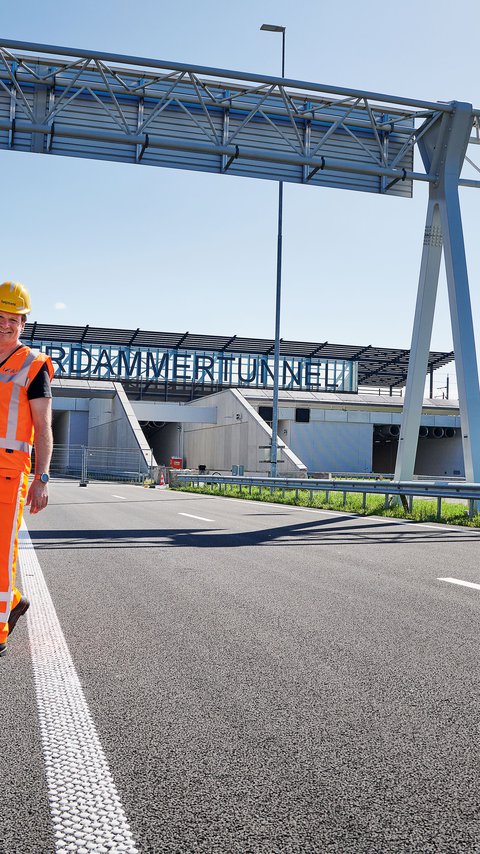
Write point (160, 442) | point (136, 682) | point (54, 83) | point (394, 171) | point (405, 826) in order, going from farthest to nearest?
point (160, 442)
point (394, 171)
point (54, 83)
point (136, 682)
point (405, 826)

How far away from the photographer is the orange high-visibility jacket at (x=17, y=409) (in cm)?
405

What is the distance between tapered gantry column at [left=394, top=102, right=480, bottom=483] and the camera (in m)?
15.0

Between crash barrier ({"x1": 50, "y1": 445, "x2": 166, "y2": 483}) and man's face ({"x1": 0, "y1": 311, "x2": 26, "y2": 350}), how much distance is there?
32705 millimetres

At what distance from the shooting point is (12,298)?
14.1ft

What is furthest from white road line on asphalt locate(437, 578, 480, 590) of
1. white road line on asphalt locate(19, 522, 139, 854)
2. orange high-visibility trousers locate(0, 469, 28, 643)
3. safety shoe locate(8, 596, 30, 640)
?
orange high-visibility trousers locate(0, 469, 28, 643)

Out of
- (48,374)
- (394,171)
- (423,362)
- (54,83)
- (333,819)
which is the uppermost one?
(54,83)

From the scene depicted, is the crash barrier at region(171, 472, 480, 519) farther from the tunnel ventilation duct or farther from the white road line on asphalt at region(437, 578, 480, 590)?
the tunnel ventilation duct

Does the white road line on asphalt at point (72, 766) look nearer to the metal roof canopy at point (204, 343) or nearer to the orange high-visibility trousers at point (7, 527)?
the orange high-visibility trousers at point (7, 527)

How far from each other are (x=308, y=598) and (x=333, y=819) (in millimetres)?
3912

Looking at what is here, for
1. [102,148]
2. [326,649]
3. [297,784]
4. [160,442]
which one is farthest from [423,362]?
[160,442]

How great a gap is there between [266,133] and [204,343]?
53.6 m

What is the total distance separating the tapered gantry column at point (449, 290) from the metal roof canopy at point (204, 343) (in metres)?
53.0

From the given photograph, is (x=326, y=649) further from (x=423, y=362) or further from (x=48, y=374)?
(x=423, y=362)

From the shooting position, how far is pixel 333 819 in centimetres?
244
